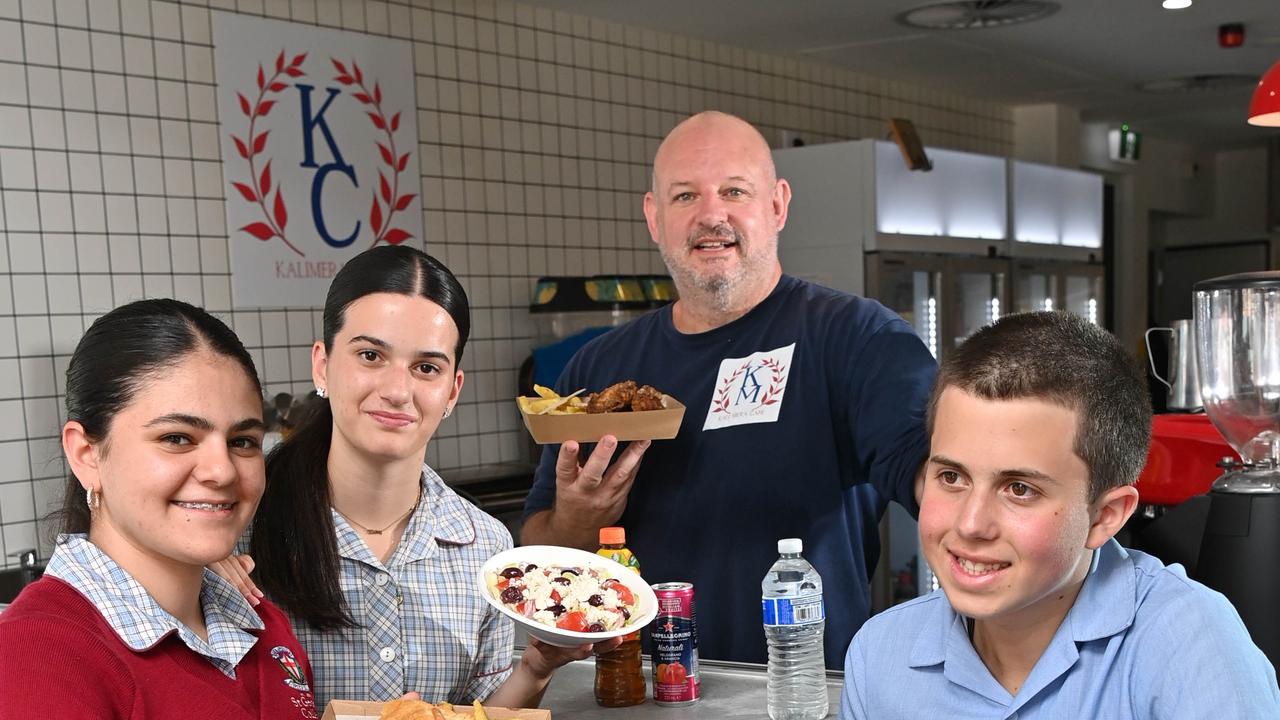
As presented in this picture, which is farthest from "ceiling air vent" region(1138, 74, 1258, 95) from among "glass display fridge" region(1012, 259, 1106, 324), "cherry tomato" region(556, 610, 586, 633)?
"cherry tomato" region(556, 610, 586, 633)

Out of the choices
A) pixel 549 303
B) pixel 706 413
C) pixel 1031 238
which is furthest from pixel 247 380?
pixel 1031 238

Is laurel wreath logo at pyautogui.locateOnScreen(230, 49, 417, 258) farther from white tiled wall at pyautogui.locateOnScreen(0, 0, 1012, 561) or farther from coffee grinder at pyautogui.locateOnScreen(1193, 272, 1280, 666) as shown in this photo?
coffee grinder at pyautogui.locateOnScreen(1193, 272, 1280, 666)

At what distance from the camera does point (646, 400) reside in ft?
6.79

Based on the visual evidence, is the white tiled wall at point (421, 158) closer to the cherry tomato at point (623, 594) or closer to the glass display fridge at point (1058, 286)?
the glass display fridge at point (1058, 286)

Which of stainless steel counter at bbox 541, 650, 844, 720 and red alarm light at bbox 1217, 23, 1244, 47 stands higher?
red alarm light at bbox 1217, 23, 1244, 47

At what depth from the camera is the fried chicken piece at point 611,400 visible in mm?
2041

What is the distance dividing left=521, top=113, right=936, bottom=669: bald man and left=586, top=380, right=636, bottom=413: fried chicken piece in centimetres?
8

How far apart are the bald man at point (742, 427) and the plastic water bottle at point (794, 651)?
437 millimetres

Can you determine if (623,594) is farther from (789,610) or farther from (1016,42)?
(1016,42)

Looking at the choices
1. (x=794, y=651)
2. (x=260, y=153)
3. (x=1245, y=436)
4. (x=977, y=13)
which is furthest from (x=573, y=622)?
(x=977, y=13)

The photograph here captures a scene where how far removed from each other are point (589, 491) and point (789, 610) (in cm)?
54

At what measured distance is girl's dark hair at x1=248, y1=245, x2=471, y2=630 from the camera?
1.62 m

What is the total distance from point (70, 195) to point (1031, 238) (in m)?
4.56

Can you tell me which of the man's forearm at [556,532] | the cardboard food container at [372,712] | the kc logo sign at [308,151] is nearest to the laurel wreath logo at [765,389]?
the man's forearm at [556,532]
